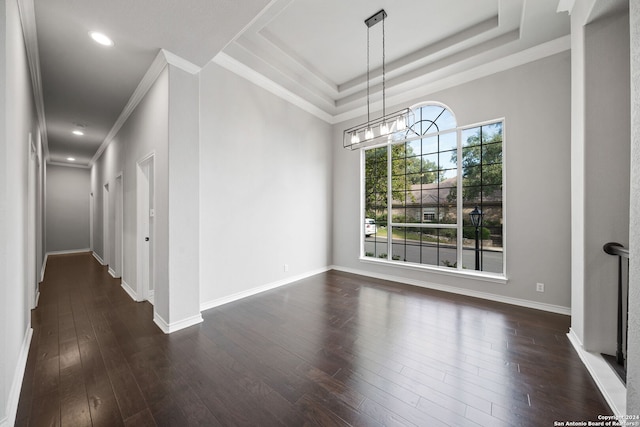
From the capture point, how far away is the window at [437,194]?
3631 mm

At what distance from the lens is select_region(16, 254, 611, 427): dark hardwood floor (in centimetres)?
155

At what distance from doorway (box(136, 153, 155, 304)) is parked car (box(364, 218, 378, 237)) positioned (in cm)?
374

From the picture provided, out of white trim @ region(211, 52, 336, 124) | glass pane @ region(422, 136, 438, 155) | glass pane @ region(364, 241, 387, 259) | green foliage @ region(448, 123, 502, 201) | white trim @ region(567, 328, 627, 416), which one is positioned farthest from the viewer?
glass pane @ region(364, 241, 387, 259)

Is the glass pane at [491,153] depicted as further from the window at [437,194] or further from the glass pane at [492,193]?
the glass pane at [492,193]

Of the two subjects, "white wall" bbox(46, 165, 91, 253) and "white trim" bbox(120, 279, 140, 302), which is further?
"white wall" bbox(46, 165, 91, 253)

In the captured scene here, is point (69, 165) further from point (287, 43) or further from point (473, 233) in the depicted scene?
point (473, 233)

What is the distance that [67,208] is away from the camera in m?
7.82

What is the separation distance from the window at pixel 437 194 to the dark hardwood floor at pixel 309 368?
0.97 meters

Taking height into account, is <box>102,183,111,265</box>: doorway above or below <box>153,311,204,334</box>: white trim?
above

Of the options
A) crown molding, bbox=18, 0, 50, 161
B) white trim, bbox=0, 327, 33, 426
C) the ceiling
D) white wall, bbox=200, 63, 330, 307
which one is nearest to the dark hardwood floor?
white trim, bbox=0, 327, 33, 426

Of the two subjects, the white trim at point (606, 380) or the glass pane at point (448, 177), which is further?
the glass pane at point (448, 177)

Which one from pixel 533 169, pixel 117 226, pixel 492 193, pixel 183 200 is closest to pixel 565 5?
pixel 533 169

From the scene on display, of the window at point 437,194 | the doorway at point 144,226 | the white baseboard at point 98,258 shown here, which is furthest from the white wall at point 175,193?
the white baseboard at point 98,258

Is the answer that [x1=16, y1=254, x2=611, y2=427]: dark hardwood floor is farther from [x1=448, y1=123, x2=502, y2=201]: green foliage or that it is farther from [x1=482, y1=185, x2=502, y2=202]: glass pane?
[x1=448, y1=123, x2=502, y2=201]: green foliage
